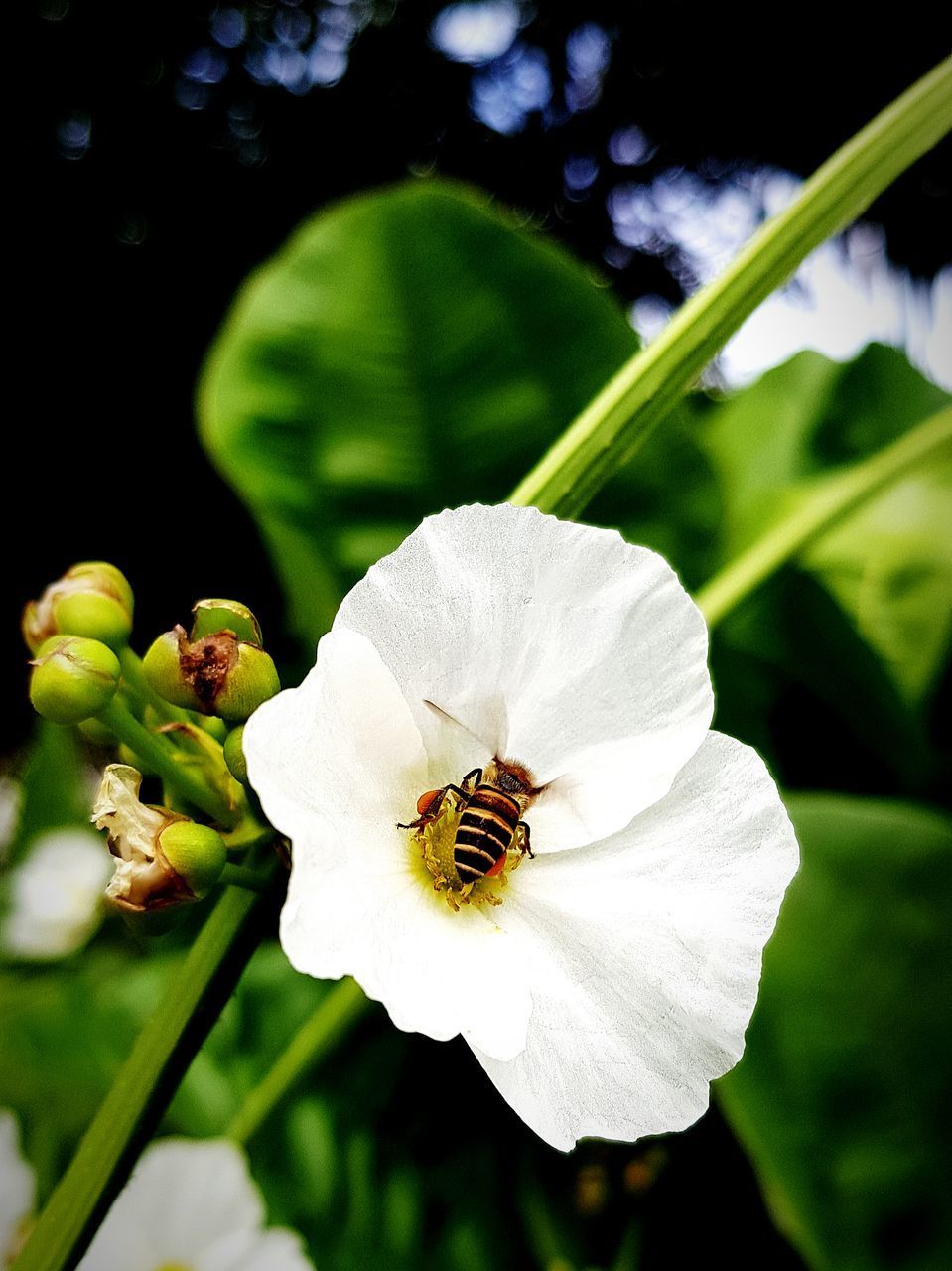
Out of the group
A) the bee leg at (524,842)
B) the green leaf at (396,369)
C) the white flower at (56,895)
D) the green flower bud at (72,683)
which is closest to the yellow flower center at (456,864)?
the bee leg at (524,842)

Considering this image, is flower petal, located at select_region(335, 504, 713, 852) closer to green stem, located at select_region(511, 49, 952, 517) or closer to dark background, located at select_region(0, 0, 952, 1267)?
green stem, located at select_region(511, 49, 952, 517)

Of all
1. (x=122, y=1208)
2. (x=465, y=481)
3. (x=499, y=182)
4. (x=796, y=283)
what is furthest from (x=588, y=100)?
(x=122, y=1208)

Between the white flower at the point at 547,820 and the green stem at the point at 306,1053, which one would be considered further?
the green stem at the point at 306,1053

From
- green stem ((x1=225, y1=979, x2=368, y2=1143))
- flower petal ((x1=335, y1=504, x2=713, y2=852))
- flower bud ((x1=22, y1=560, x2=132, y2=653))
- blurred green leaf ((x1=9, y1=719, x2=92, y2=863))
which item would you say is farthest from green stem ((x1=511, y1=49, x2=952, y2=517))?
blurred green leaf ((x1=9, y1=719, x2=92, y2=863))

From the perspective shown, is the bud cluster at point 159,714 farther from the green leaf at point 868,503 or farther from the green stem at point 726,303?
the green leaf at point 868,503

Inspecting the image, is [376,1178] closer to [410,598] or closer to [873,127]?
[410,598]
